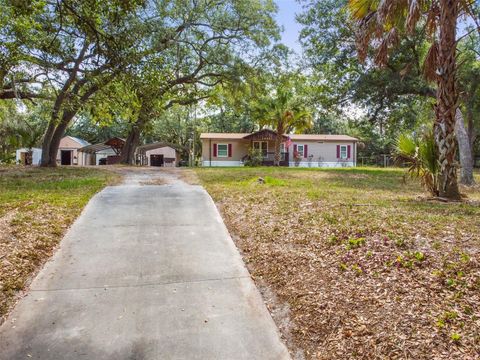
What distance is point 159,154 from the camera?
109ft

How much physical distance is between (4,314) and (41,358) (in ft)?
2.89

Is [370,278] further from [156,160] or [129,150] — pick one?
[156,160]

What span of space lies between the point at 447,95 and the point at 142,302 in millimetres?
7089

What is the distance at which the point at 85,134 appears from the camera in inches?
1817

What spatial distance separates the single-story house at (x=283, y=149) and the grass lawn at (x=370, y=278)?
857 inches

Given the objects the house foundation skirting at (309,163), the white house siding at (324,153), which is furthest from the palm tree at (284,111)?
the white house siding at (324,153)

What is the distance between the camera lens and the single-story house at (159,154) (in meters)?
32.3

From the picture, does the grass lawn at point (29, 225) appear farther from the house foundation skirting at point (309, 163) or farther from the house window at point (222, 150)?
the house window at point (222, 150)

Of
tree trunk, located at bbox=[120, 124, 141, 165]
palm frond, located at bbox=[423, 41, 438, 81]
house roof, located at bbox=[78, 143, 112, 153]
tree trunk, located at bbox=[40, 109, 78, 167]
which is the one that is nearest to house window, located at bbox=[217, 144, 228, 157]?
tree trunk, located at bbox=[120, 124, 141, 165]

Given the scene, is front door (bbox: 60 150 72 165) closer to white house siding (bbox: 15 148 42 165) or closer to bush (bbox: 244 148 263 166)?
white house siding (bbox: 15 148 42 165)

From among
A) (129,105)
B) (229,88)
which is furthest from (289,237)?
(229,88)

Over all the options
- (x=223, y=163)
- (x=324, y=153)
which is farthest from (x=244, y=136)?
(x=324, y=153)

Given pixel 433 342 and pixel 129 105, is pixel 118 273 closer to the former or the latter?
pixel 129 105

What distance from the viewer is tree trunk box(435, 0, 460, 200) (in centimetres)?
719
